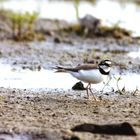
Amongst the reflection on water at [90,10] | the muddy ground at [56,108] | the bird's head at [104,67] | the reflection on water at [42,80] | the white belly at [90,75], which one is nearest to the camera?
the muddy ground at [56,108]

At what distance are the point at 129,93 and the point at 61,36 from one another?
6.43 metres

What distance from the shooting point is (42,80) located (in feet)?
33.9

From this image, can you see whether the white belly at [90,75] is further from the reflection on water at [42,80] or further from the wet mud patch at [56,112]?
the reflection on water at [42,80]

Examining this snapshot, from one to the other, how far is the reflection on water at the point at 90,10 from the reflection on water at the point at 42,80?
5295mm

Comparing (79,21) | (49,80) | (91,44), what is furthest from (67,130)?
(79,21)

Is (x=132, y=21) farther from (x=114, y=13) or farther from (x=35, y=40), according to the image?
(x=35, y=40)

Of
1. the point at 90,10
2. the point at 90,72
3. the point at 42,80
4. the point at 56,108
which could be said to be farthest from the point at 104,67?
the point at 90,10

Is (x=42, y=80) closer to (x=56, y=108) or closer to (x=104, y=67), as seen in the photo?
(x=104, y=67)

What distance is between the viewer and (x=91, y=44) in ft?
48.1

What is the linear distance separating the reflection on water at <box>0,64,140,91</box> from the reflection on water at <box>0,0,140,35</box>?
5.29 metres

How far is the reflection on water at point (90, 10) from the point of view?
1769 centimetres

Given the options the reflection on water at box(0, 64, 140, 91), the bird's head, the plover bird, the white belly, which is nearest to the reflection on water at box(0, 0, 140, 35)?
the reflection on water at box(0, 64, 140, 91)

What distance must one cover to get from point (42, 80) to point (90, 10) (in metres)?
10.1

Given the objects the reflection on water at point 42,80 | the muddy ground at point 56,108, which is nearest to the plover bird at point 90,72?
the muddy ground at point 56,108
